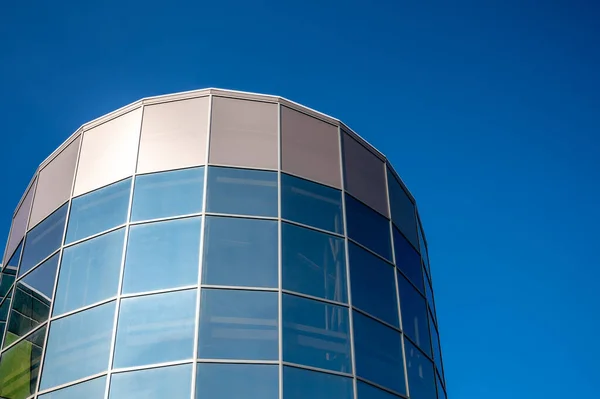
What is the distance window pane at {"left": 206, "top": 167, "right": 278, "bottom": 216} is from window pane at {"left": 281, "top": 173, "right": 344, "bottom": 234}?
0.31 meters

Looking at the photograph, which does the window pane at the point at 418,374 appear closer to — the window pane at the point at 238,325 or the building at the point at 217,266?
the building at the point at 217,266

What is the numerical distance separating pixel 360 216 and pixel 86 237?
689cm

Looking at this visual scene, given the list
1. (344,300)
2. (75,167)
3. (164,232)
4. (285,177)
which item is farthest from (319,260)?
(75,167)

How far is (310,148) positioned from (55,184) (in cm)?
702

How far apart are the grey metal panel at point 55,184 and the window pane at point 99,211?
2.81 feet

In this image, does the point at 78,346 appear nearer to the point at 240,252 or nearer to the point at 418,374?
the point at 240,252

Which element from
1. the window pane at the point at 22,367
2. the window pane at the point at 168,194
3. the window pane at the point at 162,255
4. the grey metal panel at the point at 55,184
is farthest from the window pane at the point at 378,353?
the grey metal panel at the point at 55,184

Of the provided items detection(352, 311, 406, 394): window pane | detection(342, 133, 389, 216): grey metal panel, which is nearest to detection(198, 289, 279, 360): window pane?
detection(352, 311, 406, 394): window pane

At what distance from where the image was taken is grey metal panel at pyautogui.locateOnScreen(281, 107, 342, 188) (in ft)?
66.1

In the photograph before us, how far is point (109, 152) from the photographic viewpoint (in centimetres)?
2053

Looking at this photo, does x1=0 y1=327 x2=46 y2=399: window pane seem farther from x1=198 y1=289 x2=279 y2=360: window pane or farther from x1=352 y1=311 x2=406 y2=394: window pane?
x1=352 y1=311 x2=406 y2=394: window pane

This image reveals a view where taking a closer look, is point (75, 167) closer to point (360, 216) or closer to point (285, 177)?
point (285, 177)

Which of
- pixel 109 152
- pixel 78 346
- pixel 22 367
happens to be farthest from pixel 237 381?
pixel 109 152

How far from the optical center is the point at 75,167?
2097 cm
